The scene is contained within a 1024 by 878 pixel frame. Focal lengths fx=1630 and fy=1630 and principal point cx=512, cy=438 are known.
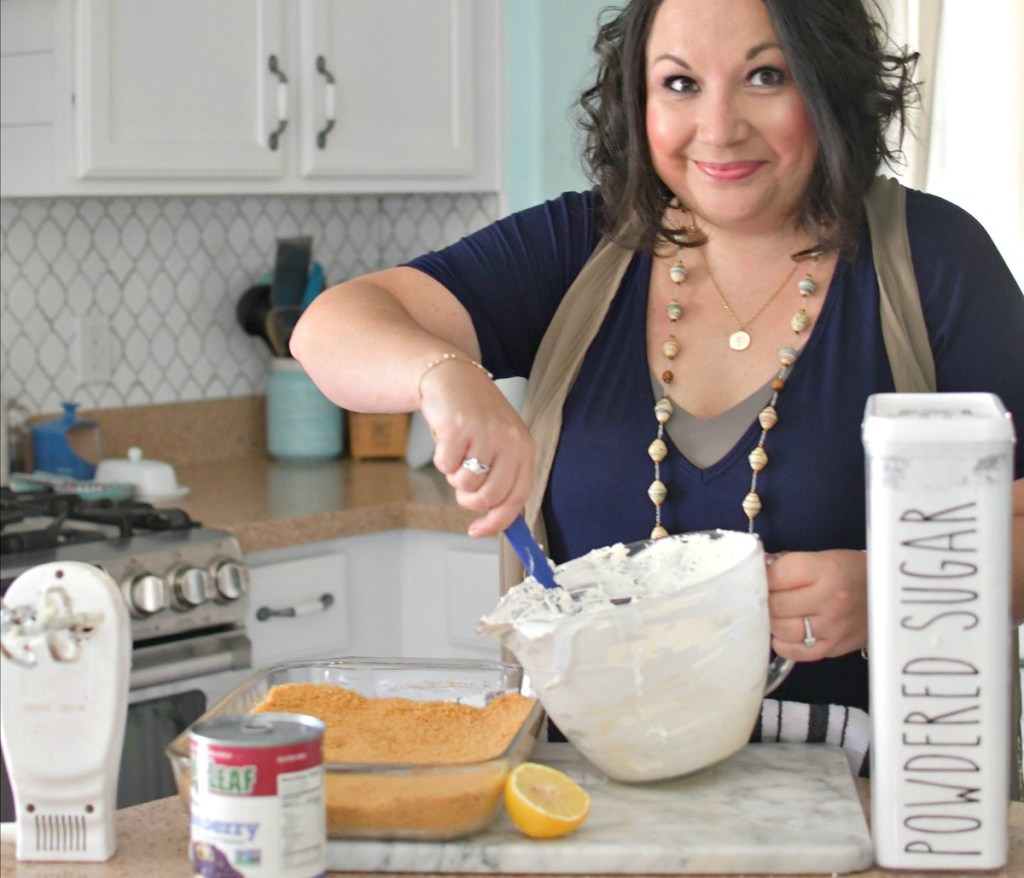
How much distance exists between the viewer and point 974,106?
2.64 metres

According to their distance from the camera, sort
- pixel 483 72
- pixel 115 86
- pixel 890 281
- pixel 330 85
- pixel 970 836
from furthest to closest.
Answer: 1. pixel 483 72
2. pixel 330 85
3. pixel 115 86
4. pixel 890 281
5. pixel 970 836

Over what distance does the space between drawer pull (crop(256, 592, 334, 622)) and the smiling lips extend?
136 centimetres

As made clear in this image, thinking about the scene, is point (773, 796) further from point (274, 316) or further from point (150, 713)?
point (274, 316)

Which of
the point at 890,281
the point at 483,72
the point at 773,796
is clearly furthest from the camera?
the point at 483,72

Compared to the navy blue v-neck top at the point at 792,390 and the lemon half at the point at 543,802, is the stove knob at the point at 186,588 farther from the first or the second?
the lemon half at the point at 543,802

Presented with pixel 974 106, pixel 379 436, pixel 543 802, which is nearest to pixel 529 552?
pixel 543 802

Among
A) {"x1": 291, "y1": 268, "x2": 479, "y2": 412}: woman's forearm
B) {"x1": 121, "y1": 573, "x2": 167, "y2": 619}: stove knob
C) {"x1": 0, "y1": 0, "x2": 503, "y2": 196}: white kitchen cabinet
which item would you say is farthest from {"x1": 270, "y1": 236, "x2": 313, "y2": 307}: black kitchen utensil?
{"x1": 291, "y1": 268, "x2": 479, "y2": 412}: woman's forearm

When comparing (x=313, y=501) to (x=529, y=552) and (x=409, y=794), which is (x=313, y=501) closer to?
(x=529, y=552)

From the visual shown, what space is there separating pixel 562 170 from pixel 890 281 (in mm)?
1608

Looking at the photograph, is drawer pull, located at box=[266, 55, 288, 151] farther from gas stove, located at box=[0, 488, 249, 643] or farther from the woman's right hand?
the woman's right hand

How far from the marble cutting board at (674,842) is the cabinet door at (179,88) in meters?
1.82

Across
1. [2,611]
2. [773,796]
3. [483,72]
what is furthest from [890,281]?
[483,72]

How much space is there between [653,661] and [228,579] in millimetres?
1474

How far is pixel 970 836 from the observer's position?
1039 millimetres
